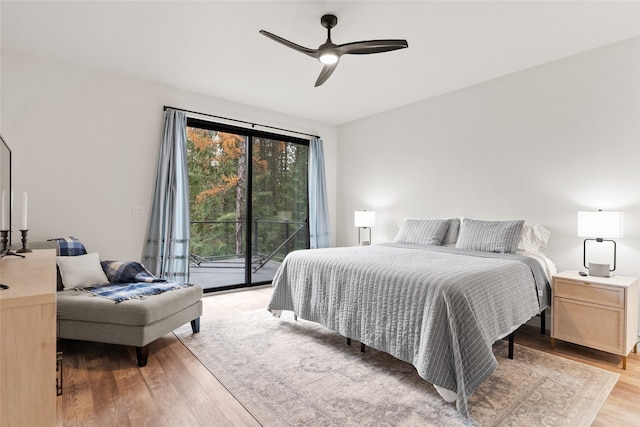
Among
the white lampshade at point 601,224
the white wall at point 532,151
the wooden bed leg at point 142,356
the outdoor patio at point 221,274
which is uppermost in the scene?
the white wall at point 532,151

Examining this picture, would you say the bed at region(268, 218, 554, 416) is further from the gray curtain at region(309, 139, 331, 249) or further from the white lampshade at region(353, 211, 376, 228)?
the gray curtain at region(309, 139, 331, 249)

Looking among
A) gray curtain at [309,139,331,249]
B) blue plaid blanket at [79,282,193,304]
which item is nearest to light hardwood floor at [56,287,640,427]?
blue plaid blanket at [79,282,193,304]

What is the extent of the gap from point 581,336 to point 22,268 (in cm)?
353

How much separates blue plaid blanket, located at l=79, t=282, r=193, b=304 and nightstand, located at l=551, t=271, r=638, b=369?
123 inches

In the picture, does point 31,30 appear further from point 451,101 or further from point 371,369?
point 451,101

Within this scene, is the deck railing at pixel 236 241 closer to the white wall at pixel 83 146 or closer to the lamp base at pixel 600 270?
the white wall at pixel 83 146

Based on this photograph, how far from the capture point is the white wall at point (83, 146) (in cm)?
302

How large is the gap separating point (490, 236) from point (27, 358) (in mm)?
3336

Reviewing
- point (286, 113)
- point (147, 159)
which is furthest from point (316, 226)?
point (147, 159)

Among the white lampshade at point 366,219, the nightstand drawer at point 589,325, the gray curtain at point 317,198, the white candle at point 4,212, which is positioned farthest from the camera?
the gray curtain at point 317,198

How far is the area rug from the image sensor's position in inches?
69.5

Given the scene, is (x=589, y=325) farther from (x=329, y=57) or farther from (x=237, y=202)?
(x=237, y=202)

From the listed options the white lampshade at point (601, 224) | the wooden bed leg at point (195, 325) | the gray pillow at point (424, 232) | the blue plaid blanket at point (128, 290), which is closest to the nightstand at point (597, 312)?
the white lampshade at point (601, 224)

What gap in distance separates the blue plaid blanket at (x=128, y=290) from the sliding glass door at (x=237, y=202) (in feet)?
4.82
